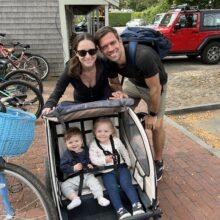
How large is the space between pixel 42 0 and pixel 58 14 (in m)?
0.56

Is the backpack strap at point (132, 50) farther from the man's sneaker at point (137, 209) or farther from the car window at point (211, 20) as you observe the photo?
the car window at point (211, 20)

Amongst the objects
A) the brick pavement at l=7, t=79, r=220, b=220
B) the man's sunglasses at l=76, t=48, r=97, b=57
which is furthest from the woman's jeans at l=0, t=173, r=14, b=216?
the man's sunglasses at l=76, t=48, r=97, b=57

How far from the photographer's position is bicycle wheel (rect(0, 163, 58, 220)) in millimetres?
2289

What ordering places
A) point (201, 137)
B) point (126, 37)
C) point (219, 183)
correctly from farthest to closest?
point (201, 137) < point (219, 183) < point (126, 37)

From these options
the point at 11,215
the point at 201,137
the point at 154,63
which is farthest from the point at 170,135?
the point at 11,215

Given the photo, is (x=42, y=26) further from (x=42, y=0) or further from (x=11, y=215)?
(x=11, y=215)

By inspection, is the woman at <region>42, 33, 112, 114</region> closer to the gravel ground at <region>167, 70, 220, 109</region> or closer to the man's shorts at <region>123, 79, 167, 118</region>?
the man's shorts at <region>123, 79, 167, 118</region>

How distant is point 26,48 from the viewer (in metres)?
8.63

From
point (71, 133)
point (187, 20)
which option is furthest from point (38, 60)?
point (71, 133)

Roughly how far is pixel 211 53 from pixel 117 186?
32.3 feet

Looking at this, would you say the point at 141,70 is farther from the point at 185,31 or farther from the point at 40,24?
the point at 185,31

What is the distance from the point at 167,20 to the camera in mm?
11273

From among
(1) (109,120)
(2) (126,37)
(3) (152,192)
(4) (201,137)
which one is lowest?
(4) (201,137)

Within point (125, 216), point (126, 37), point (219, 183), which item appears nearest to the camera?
point (125, 216)
